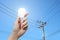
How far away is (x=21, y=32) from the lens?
5.68ft

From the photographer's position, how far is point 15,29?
181cm

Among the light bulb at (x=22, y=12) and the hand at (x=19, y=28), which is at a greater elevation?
the light bulb at (x=22, y=12)

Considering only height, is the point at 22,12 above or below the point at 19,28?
above

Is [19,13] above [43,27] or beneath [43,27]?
beneath

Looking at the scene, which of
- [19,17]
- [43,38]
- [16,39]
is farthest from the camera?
[43,38]

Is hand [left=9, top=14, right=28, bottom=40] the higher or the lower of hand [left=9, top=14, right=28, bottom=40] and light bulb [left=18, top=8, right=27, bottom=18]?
the lower

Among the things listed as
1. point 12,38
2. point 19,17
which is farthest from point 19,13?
point 12,38

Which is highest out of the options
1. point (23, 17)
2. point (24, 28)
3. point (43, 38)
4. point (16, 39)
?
point (43, 38)

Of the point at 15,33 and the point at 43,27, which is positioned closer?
the point at 15,33

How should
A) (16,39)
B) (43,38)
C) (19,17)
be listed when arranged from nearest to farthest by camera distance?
(16,39), (19,17), (43,38)

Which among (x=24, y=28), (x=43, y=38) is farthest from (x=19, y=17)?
(x=43, y=38)

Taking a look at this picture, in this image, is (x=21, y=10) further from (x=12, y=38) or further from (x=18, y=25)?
(x=12, y=38)

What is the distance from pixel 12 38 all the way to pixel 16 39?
0.20 ft

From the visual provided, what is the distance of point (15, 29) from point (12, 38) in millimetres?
121
